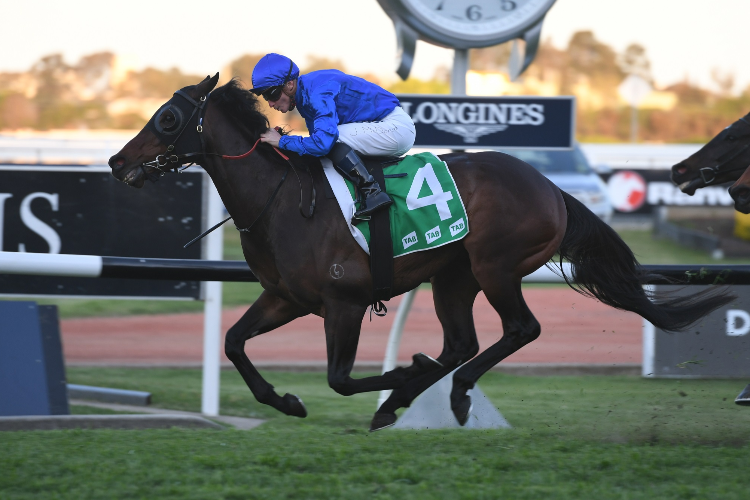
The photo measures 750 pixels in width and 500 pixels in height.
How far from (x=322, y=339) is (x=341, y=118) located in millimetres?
4505

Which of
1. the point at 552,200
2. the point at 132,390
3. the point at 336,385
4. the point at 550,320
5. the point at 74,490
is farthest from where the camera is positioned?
the point at 550,320

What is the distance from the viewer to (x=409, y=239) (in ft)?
13.4

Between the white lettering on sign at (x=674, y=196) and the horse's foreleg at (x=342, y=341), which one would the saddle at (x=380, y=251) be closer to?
the horse's foreleg at (x=342, y=341)

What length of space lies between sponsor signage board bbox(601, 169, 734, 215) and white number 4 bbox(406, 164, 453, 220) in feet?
47.8

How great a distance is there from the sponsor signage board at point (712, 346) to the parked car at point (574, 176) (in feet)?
31.4

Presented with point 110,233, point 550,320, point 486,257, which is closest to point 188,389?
point 110,233

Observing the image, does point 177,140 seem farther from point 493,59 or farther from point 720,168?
point 493,59

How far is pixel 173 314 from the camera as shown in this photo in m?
10.2

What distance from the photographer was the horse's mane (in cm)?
414

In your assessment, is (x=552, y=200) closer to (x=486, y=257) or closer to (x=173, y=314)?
(x=486, y=257)

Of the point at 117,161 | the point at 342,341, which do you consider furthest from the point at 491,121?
the point at 117,161

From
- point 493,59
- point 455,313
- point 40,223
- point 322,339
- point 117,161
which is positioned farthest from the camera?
point 493,59

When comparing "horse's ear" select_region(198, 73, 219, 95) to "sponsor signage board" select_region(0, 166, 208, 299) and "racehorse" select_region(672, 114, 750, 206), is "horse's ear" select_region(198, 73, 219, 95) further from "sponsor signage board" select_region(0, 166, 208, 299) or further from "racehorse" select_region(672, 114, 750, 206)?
"racehorse" select_region(672, 114, 750, 206)

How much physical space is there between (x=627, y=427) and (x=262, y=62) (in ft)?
8.26
